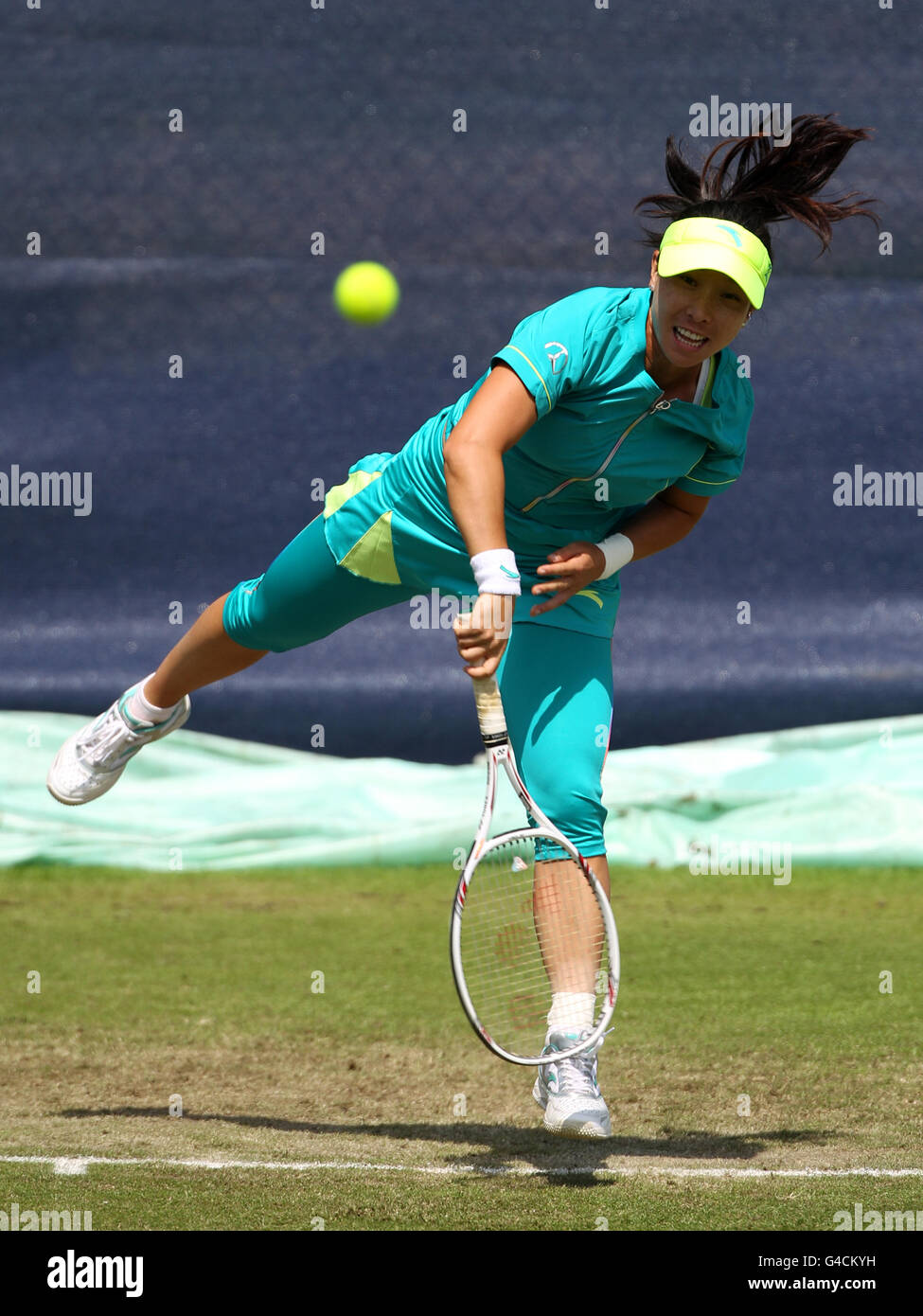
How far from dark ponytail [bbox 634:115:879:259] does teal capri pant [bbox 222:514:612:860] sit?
A: 818 millimetres

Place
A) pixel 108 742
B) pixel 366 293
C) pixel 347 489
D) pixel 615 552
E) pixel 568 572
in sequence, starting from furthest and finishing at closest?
1. pixel 366 293
2. pixel 108 742
3. pixel 347 489
4. pixel 615 552
5. pixel 568 572

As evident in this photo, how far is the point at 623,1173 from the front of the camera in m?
A: 2.99

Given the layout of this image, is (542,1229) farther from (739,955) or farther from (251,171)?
(251,171)

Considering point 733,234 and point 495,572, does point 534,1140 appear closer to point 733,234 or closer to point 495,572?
point 495,572

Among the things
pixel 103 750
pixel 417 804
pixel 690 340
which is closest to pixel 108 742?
pixel 103 750

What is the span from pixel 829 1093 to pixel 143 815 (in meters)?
3.45

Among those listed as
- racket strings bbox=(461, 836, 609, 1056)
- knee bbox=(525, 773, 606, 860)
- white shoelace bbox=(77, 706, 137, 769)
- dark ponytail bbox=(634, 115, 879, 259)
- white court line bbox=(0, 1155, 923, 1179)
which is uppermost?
dark ponytail bbox=(634, 115, 879, 259)

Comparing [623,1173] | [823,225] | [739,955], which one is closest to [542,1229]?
[623,1173]

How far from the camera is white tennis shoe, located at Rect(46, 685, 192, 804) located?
3971mm

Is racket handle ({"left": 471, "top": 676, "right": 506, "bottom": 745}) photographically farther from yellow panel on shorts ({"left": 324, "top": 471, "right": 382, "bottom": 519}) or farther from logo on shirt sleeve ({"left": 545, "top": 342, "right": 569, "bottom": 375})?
yellow panel on shorts ({"left": 324, "top": 471, "right": 382, "bottom": 519})

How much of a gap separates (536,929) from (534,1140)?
1.75 feet

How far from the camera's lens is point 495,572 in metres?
2.80

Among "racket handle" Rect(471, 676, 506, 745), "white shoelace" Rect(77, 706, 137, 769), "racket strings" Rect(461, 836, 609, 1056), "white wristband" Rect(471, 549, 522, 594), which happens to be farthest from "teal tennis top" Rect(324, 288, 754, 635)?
"white shoelace" Rect(77, 706, 137, 769)

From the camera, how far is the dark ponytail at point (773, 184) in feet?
9.82
